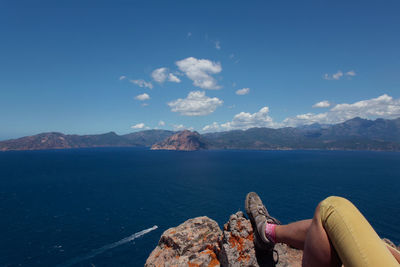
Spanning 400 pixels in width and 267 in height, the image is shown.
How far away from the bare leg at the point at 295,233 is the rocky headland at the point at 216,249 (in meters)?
2.31

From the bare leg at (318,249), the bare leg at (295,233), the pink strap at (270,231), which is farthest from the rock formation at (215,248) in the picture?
the bare leg at (318,249)

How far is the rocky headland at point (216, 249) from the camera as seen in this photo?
25.9 ft

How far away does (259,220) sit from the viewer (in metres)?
7.25

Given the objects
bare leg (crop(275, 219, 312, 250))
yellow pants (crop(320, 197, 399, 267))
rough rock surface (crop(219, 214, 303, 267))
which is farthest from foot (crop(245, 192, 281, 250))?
yellow pants (crop(320, 197, 399, 267))

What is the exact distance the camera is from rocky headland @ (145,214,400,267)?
7.88m

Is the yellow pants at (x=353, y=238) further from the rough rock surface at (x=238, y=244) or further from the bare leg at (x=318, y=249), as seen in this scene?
the rough rock surface at (x=238, y=244)

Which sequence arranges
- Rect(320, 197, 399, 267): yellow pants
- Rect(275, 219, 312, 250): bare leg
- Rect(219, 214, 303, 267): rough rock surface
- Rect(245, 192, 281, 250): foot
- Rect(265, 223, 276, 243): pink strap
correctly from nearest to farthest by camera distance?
1. Rect(320, 197, 399, 267): yellow pants
2. Rect(275, 219, 312, 250): bare leg
3. Rect(265, 223, 276, 243): pink strap
4. Rect(245, 192, 281, 250): foot
5. Rect(219, 214, 303, 267): rough rock surface

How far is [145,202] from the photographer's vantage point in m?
71.7

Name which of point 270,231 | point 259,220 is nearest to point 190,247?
point 259,220

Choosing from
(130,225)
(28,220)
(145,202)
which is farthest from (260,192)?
(28,220)

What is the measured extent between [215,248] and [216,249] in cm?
14

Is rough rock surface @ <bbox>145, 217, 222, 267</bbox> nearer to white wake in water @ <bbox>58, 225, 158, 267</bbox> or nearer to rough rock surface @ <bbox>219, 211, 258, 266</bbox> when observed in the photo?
rough rock surface @ <bbox>219, 211, 258, 266</bbox>

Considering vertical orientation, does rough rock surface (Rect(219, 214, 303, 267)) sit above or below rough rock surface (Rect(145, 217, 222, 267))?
above

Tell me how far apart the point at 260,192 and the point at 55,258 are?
69.1 metres
